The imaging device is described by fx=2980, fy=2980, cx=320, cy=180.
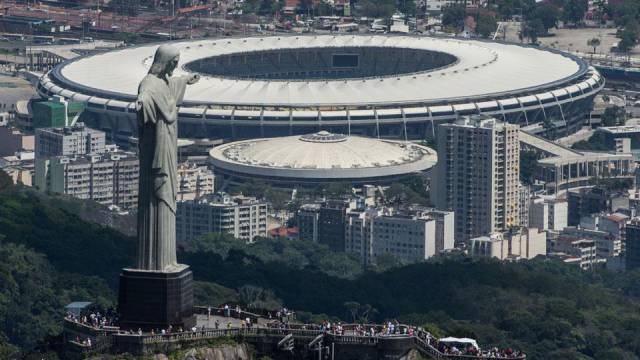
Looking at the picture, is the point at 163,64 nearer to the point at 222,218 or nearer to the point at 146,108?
the point at 146,108

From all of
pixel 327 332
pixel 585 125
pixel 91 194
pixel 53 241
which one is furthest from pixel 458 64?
pixel 327 332

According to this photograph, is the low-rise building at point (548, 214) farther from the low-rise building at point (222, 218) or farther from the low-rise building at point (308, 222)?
the low-rise building at point (222, 218)

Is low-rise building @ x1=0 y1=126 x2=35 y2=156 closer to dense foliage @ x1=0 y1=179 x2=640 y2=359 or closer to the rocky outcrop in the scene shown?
dense foliage @ x1=0 y1=179 x2=640 y2=359

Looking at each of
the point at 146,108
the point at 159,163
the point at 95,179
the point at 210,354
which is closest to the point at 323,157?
the point at 95,179

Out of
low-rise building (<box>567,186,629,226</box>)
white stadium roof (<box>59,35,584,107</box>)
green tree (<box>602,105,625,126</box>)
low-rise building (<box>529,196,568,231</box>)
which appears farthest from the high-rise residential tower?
green tree (<box>602,105,625,126</box>)

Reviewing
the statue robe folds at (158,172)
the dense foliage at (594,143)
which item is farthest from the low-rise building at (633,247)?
the statue robe folds at (158,172)
